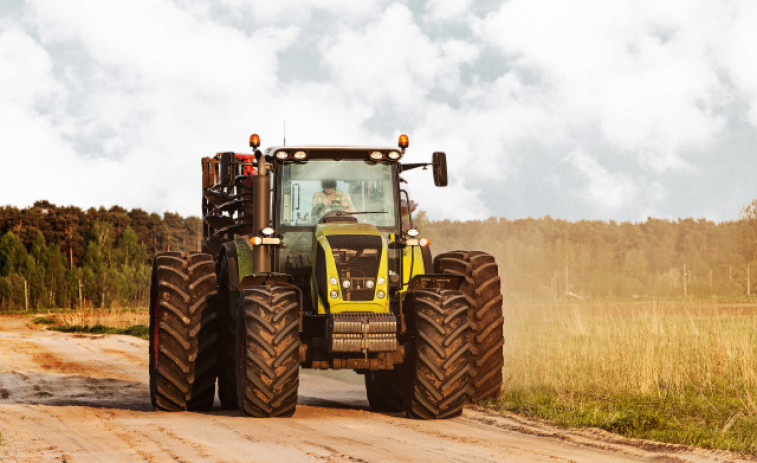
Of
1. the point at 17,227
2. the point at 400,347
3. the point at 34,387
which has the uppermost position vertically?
the point at 17,227

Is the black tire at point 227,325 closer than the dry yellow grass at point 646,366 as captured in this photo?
Yes

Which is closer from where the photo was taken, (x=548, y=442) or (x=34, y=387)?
(x=548, y=442)

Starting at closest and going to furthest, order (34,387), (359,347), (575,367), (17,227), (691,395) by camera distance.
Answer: (359,347) → (691,395) → (575,367) → (34,387) → (17,227)

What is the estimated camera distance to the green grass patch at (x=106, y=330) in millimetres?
37938

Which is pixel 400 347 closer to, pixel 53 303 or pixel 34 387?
pixel 34 387

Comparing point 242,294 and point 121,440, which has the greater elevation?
point 242,294

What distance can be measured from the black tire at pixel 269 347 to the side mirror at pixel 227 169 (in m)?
1.72

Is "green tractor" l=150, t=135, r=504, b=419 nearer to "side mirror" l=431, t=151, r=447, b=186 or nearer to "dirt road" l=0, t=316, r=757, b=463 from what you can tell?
"side mirror" l=431, t=151, r=447, b=186

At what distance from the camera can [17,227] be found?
84.9 meters

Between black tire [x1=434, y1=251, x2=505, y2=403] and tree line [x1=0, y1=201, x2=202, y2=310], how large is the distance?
52.6 m

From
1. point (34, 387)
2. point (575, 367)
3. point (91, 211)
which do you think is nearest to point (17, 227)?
point (91, 211)

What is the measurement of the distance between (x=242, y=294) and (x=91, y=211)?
84.0 m

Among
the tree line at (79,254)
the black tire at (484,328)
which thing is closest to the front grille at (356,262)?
the black tire at (484,328)

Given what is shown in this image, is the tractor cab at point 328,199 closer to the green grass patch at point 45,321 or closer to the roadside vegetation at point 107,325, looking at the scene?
the roadside vegetation at point 107,325
